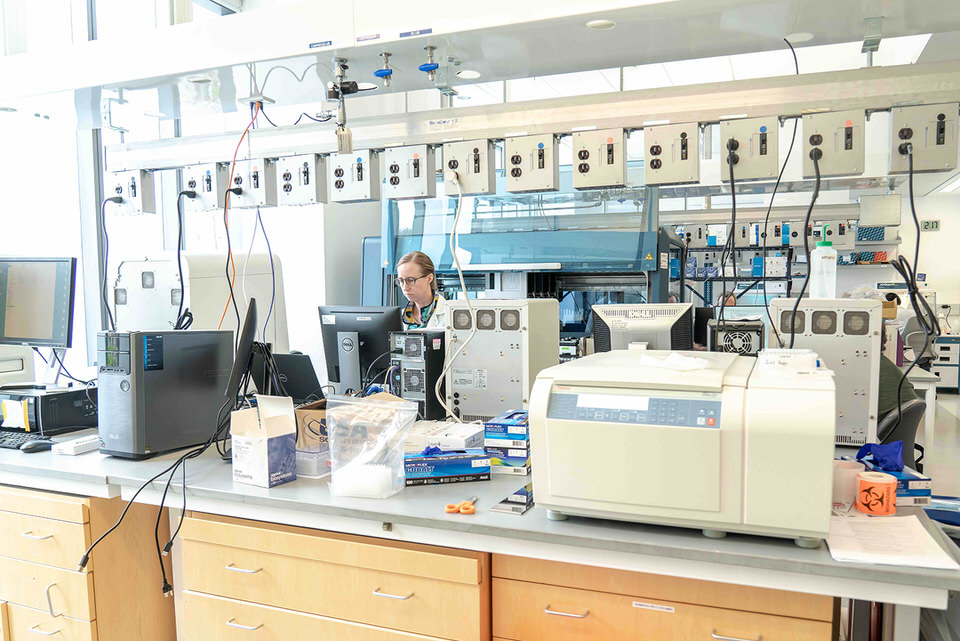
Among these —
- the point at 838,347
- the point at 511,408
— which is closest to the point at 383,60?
the point at 511,408

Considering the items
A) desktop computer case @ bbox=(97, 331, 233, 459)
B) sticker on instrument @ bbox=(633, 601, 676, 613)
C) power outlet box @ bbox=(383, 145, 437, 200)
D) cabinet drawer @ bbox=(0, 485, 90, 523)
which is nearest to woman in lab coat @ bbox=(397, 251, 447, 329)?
power outlet box @ bbox=(383, 145, 437, 200)

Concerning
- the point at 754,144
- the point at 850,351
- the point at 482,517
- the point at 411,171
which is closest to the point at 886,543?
the point at 482,517

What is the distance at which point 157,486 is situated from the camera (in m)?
1.78

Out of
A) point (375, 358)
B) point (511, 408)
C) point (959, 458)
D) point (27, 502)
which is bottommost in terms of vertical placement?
point (959, 458)

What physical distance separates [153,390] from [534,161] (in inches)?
54.7

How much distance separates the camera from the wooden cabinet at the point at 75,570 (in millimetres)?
1908

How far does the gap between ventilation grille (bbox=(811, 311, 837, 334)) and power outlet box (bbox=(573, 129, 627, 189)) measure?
759 millimetres

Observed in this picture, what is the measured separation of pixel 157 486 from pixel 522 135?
60.1 inches

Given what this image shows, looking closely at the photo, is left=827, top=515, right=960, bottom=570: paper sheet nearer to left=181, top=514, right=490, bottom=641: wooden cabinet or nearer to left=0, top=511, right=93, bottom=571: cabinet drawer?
left=181, top=514, right=490, bottom=641: wooden cabinet

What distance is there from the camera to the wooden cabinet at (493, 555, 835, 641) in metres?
1.30

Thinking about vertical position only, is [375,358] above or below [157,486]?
above

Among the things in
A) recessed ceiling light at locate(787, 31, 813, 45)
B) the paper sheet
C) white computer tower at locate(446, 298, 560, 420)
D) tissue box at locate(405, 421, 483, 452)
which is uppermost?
recessed ceiling light at locate(787, 31, 813, 45)

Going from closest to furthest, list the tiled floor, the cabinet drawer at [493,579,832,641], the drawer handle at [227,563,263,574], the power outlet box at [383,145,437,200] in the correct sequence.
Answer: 1. the cabinet drawer at [493,579,832,641]
2. the drawer handle at [227,563,263,574]
3. the power outlet box at [383,145,437,200]
4. the tiled floor

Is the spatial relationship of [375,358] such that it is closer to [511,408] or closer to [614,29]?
[511,408]
